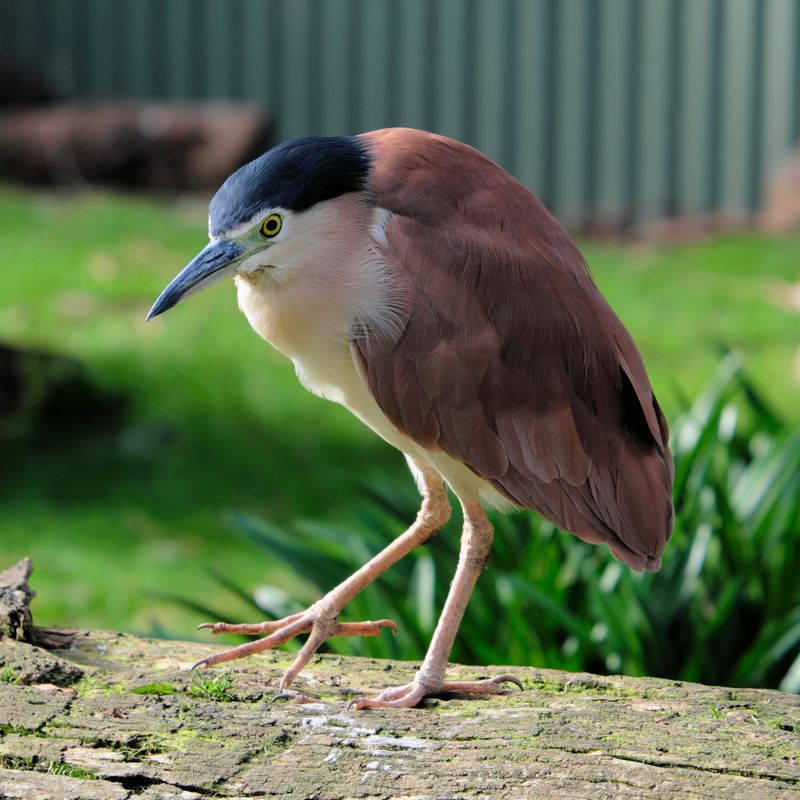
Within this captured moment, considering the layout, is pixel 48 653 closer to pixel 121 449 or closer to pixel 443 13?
pixel 121 449

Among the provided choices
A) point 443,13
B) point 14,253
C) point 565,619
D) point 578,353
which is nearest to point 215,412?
point 14,253

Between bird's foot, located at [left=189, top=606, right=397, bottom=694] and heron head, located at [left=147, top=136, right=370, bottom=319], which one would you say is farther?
bird's foot, located at [left=189, top=606, right=397, bottom=694]

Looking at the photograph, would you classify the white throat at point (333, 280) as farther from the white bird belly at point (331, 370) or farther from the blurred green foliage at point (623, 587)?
the blurred green foliage at point (623, 587)

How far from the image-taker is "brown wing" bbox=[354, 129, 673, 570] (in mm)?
2811

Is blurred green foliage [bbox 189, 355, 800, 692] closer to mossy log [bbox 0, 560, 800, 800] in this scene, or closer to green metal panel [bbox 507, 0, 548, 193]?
mossy log [bbox 0, 560, 800, 800]

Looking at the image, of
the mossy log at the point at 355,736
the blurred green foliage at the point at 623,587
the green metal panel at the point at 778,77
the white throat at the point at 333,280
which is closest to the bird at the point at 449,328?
the white throat at the point at 333,280

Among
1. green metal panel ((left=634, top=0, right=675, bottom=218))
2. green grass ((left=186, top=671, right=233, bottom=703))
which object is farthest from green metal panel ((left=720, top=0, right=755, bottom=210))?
green grass ((left=186, top=671, right=233, bottom=703))

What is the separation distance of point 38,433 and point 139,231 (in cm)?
259

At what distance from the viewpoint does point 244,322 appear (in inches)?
328

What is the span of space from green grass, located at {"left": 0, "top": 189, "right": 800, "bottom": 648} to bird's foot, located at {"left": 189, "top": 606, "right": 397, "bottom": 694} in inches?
52.9

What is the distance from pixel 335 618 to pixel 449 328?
81 centimetres

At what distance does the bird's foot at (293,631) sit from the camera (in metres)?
2.98

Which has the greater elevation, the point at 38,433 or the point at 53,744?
the point at 53,744

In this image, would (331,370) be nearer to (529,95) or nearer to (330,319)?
(330,319)
